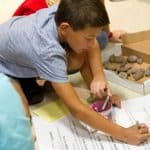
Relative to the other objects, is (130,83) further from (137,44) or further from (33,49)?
(33,49)

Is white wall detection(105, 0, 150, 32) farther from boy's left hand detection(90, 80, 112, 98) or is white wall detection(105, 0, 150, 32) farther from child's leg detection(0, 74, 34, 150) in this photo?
child's leg detection(0, 74, 34, 150)

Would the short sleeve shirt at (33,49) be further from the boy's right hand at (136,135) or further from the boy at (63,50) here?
the boy's right hand at (136,135)

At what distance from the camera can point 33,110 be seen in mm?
979

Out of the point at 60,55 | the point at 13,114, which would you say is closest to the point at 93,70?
the point at 60,55

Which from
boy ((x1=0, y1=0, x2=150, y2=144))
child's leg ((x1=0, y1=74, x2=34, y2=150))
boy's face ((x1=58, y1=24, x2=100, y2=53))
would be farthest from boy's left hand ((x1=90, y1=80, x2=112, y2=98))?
child's leg ((x1=0, y1=74, x2=34, y2=150))

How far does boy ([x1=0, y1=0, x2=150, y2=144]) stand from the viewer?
0.82 meters

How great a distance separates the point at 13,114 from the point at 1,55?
487 millimetres

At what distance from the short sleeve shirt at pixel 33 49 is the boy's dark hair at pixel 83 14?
7 cm

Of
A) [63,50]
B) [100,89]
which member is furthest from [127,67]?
[63,50]

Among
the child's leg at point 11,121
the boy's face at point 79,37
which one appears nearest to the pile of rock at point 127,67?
the boy's face at point 79,37

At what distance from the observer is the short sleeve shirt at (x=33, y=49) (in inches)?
33.9

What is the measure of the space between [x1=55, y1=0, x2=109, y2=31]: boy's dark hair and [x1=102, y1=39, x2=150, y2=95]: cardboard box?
230mm

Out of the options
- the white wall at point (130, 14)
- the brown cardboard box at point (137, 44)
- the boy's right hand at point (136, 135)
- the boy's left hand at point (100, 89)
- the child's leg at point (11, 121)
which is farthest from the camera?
the white wall at point (130, 14)

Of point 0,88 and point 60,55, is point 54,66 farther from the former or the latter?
point 0,88
